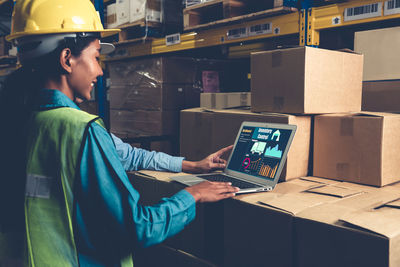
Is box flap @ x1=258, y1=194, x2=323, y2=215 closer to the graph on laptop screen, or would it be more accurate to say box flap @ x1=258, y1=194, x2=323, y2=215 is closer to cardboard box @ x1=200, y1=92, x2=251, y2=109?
the graph on laptop screen

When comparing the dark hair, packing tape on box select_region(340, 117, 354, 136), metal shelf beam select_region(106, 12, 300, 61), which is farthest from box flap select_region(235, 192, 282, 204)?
metal shelf beam select_region(106, 12, 300, 61)

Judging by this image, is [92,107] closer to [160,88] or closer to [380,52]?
[160,88]

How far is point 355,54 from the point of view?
1.83m

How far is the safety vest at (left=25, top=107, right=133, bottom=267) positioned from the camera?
0.97 metres

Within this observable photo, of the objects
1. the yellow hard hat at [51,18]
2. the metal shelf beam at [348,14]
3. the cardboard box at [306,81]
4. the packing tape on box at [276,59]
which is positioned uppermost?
the metal shelf beam at [348,14]

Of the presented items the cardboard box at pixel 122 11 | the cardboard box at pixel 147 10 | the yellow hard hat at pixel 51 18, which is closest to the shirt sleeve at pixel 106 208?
the yellow hard hat at pixel 51 18

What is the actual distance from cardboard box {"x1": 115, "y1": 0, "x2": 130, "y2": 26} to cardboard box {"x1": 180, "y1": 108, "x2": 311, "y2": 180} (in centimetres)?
127

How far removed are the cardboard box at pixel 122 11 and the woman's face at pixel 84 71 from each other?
2.00m

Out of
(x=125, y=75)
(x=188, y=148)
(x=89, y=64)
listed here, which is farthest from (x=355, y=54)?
(x=125, y=75)

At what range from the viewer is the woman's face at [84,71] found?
1.14 m

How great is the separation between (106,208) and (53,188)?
0.16 metres

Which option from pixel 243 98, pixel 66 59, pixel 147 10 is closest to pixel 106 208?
pixel 66 59

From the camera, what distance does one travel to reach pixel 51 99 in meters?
1.06

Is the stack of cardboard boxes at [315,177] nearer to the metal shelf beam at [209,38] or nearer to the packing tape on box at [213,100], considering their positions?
the packing tape on box at [213,100]
